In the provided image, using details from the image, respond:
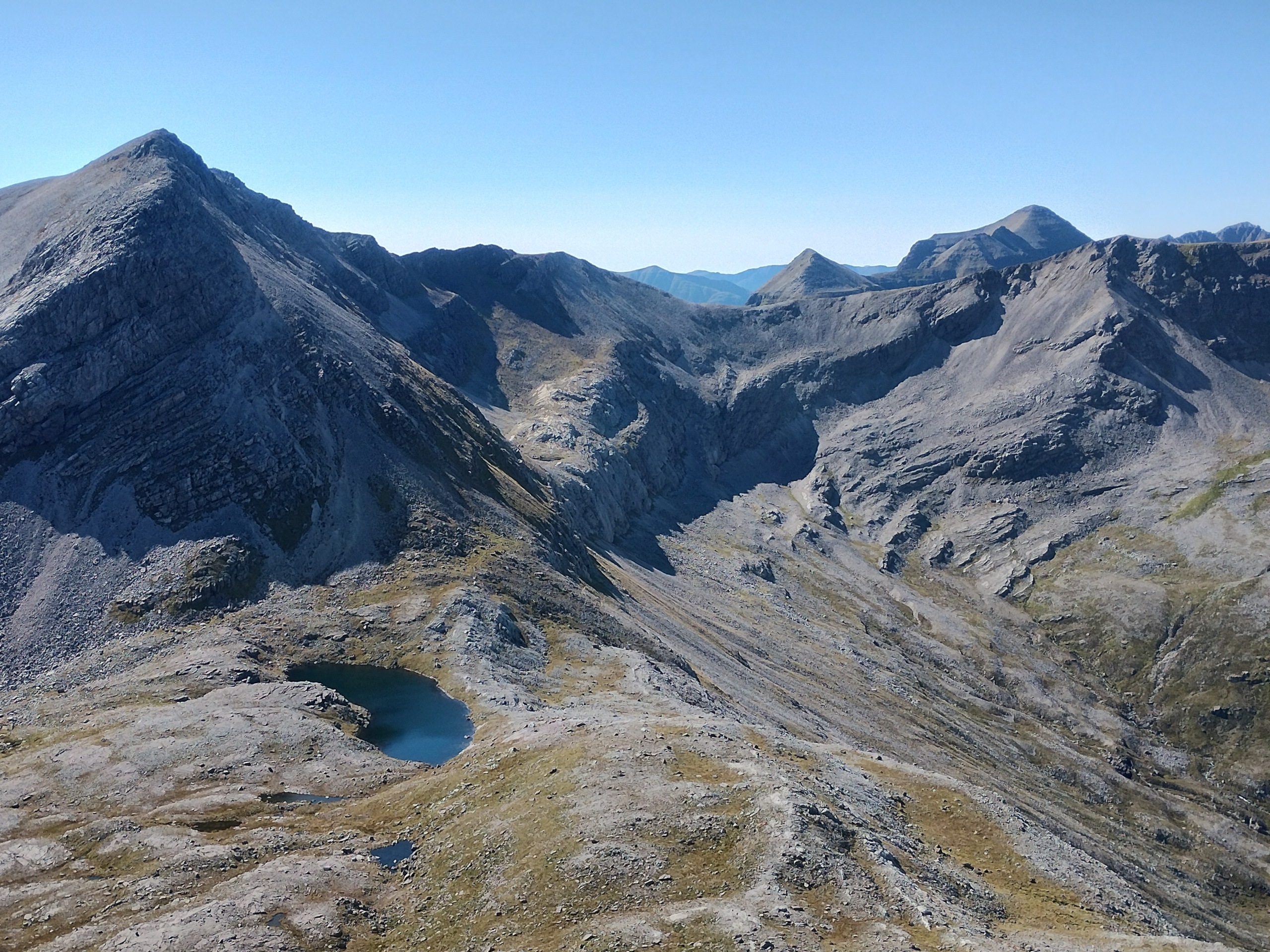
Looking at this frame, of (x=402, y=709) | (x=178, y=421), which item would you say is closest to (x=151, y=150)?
(x=178, y=421)

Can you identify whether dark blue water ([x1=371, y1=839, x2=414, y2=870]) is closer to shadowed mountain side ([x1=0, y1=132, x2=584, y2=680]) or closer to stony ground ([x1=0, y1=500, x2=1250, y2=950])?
stony ground ([x1=0, y1=500, x2=1250, y2=950])

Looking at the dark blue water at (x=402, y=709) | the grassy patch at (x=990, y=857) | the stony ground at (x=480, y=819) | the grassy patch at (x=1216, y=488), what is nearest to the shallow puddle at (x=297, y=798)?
the stony ground at (x=480, y=819)

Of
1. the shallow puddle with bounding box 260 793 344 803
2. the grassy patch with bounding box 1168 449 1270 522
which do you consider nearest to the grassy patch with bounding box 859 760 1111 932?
the shallow puddle with bounding box 260 793 344 803

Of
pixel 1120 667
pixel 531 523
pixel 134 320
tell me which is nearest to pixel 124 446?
pixel 134 320

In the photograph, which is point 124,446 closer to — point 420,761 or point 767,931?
point 420,761

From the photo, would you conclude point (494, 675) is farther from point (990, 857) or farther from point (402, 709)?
point (990, 857)

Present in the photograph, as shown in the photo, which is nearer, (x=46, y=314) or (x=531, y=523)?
(x=46, y=314)
